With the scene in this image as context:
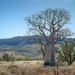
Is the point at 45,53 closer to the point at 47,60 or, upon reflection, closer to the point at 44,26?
the point at 47,60

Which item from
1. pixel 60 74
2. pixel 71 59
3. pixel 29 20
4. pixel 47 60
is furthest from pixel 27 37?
pixel 60 74

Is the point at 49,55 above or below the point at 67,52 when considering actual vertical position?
below

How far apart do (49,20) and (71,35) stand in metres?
4.10

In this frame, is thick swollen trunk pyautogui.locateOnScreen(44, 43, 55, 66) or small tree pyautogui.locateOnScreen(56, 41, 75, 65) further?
small tree pyautogui.locateOnScreen(56, 41, 75, 65)

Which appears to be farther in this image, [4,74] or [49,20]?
[49,20]

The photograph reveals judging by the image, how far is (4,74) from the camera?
718 inches

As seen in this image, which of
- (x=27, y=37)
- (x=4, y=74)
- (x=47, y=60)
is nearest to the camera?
(x=4, y=74)

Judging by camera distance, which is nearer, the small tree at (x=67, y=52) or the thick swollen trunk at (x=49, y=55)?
the thick swollen trunk at (x=49, y=55)

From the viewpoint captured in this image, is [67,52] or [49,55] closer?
[49,55]

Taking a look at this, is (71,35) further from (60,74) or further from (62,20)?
(60,74)

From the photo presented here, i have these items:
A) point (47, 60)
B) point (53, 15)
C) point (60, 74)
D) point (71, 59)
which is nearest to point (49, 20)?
point (53, 15)

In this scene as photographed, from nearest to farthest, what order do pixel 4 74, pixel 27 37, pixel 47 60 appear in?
pixel 4 74, pixel 47 60, pixel 27 37

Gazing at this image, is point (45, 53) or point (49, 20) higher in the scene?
point (49, 20)

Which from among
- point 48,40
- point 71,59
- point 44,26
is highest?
point 44,26
